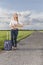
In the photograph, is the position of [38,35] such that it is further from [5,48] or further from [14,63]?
[14,63]

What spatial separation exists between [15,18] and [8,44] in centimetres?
84

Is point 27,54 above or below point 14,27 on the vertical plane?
below

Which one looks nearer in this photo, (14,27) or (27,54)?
(27,54)

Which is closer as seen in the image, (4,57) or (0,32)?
(4,57)

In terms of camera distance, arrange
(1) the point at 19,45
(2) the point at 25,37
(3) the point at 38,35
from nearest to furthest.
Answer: (1) the point at 19,45 < (3) the point at 38,35 < (2) the point at 25,37

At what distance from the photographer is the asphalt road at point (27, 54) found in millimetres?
5061

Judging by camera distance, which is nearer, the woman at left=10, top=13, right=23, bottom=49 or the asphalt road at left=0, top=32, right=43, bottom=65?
the asphalt road at left=0, top=32, right=43, bottom=65

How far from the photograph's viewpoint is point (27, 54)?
6117 millimetres

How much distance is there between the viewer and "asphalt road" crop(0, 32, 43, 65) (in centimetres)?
506

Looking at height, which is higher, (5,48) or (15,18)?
(15,18)

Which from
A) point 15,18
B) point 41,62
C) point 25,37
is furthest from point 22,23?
point 41,62

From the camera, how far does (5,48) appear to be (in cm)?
701

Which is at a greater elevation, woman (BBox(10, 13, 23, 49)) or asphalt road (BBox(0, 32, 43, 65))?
woman (BBox(10, 13, 23, 49))

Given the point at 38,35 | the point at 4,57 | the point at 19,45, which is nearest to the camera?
the point at 4,57
